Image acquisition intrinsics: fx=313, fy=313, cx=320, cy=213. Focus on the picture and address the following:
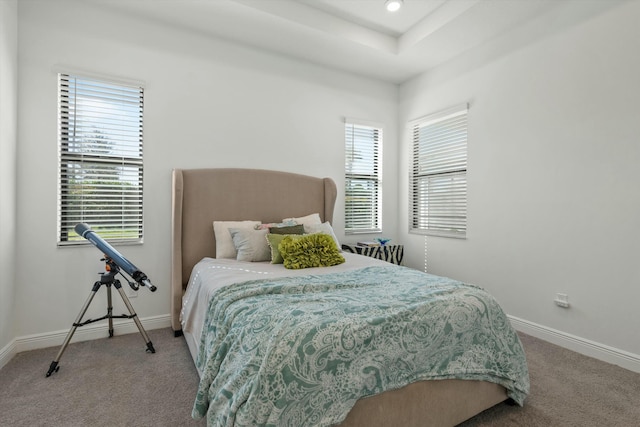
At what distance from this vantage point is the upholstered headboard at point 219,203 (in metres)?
2.85

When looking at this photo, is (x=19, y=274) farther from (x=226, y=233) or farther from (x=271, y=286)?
(x=271, y=286)

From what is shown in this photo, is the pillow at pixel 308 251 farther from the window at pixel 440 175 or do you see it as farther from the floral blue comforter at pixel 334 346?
the window at pixel 440 175

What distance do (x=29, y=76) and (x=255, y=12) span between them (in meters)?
1.91

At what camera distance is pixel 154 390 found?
1.96 meters

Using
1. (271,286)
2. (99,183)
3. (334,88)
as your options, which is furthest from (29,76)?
(334,88)

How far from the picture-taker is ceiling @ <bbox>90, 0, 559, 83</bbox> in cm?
277

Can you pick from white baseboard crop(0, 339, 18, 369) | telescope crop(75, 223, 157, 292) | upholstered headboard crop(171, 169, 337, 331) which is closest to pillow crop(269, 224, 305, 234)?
upholstered headboard crop(171, 169, 337, 331)

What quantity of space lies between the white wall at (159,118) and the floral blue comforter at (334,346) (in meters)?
1.69

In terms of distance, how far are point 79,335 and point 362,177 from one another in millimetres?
3393

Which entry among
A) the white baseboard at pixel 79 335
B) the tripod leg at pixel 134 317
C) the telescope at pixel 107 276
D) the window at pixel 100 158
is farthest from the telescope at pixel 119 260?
the white baseboard at pixel 79 335

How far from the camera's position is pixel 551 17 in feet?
8.93

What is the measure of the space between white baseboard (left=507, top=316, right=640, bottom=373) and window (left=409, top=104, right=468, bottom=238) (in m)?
1.07

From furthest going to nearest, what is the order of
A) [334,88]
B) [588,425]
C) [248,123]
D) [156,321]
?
[334,88] < [248,123] < [156,321] < [588,425]

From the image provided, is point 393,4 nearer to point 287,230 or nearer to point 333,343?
point 287,230
